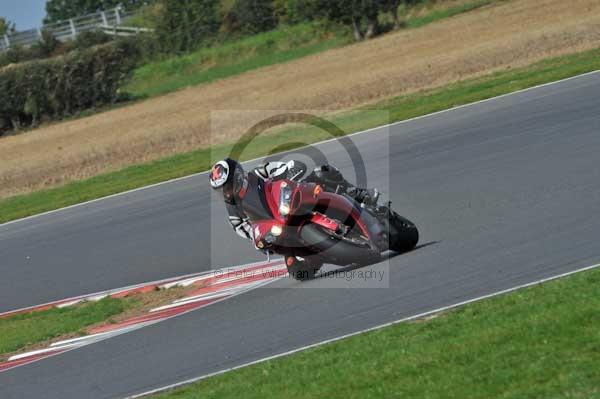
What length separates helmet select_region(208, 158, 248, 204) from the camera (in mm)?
10398

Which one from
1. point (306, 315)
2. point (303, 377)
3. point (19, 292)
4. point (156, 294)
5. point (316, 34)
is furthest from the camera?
point (316, 34)

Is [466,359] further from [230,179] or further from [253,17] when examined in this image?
[253,17]

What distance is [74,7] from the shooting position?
79812mm

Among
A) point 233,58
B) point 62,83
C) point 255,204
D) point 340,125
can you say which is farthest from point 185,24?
point 255,204

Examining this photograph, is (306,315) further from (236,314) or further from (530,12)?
(530,12)

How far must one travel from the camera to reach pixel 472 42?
3250 cm

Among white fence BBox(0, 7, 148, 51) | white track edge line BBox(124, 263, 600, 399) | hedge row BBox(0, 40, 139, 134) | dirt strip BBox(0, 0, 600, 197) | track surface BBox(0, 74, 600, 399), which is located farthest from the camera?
white fence BBox(0, 7, 148, 51)

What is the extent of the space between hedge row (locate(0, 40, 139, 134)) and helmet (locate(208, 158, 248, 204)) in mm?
28383

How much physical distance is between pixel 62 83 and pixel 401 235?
98.3 ft

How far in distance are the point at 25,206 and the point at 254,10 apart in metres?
34.4

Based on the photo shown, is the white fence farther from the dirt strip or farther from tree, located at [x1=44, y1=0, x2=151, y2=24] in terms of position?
the dirt strip

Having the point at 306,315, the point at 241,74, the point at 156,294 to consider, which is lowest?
the point at 241,74

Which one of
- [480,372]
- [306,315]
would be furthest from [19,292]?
[480,372]

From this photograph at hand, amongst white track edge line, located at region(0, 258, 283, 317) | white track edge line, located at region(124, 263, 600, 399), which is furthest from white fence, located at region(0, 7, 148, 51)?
white track edge line, located at region(124, 263, 600, 399)
